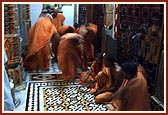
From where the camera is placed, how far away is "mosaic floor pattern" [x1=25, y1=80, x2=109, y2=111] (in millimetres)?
3701

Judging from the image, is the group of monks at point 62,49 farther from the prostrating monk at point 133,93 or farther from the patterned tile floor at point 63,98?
the prostrating monk at point 133,93

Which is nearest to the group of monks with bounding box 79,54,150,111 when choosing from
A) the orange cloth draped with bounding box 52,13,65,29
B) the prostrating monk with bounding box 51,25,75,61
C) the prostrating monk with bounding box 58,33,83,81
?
the prostrating monk with bounding box 58,33,83,81

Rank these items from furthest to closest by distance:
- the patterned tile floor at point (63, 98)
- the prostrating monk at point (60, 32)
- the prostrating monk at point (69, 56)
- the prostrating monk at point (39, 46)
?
1. the prostrating monk at point (60, 32)
2. the prostrating monk at point (39, 46)
3. the prostrating monk at point (69, 56)
4. the patterned tile floor at point (63, 98)

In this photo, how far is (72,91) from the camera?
4340 mm

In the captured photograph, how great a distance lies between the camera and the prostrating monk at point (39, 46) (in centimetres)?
536

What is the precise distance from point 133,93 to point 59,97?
1.58m

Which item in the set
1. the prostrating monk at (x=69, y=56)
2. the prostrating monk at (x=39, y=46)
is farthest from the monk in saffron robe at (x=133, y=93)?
the prostrating monk at (x=39, y=46)

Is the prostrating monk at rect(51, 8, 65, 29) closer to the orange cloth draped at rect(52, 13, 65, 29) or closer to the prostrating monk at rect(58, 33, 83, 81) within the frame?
the orange cloth draped at rect(52, 13, 65, 29)

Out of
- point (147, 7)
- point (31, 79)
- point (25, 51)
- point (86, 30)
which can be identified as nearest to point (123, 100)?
point (147, 7)

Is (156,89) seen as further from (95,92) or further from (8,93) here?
(8,93)

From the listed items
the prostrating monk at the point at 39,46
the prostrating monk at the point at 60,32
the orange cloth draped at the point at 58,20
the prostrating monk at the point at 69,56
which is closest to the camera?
the prostrating monk at the point at 69,56

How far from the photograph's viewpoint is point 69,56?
189 inches

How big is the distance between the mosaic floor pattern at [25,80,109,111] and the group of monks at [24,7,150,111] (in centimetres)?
15

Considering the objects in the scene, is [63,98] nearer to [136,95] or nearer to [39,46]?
[136,95]
